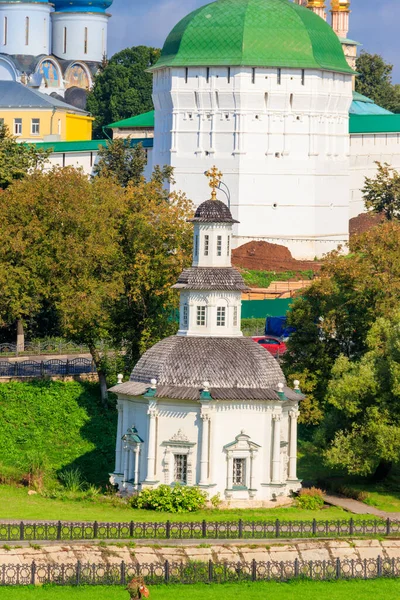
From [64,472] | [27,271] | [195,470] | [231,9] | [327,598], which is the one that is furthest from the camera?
[231,9]

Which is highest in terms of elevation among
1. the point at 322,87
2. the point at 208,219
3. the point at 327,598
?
the point at 322,87

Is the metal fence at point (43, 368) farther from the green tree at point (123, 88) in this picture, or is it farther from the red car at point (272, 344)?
the green tree at point (123, 88)

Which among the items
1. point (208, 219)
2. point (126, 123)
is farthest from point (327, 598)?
point (126, 123)

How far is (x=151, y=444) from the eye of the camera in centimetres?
4359

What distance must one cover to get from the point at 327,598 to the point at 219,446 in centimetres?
789

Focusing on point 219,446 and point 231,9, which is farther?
point 231,9

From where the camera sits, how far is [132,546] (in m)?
37.8

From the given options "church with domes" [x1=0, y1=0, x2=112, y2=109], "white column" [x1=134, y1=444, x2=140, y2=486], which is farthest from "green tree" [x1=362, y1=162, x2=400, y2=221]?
"white column" [x1=134, y1=444, x2=140, y2=486]

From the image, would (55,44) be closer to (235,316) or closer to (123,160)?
(123,160)

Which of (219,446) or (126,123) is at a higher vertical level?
(126,123)

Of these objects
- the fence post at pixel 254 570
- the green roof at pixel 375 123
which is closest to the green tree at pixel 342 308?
the fence post at pixel 254 570

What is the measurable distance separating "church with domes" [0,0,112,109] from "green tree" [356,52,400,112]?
60.1 feet

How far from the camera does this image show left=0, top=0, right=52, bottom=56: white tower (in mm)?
127438

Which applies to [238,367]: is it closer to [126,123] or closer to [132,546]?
[132,546]
